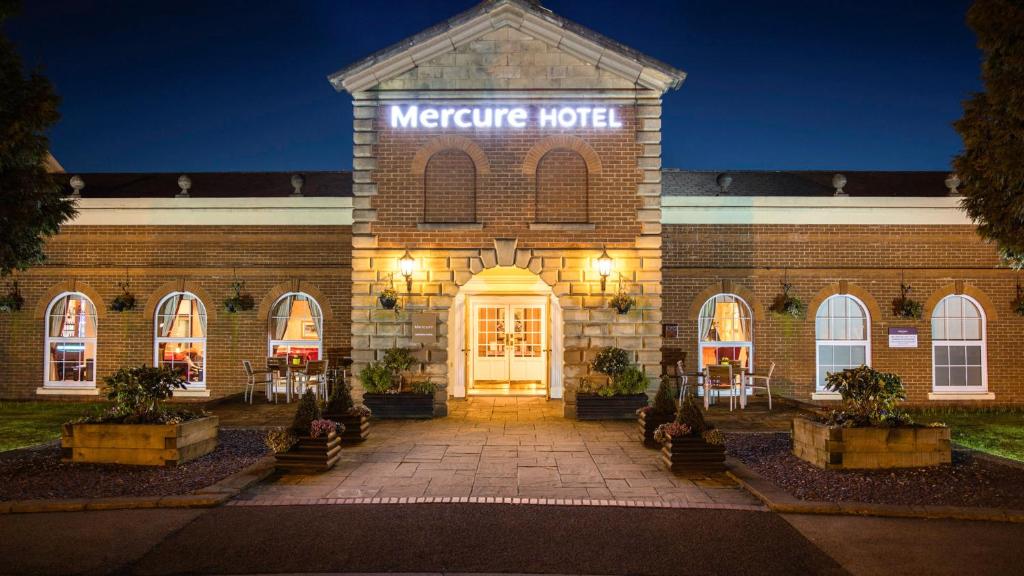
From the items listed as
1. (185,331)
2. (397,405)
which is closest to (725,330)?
(397,405)

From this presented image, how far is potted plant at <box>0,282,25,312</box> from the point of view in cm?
1669


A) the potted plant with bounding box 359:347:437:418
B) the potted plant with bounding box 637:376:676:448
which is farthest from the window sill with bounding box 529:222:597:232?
the potted plant with bounding box 637:376:676:448

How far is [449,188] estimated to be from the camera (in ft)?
44.7

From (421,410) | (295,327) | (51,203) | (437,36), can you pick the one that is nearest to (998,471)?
(421,410)

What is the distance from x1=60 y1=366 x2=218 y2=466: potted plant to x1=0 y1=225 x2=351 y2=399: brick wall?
7.55m

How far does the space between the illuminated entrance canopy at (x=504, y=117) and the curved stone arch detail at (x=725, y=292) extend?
4.86m

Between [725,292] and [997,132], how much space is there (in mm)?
7907

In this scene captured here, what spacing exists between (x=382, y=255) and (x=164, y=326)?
22.5ft

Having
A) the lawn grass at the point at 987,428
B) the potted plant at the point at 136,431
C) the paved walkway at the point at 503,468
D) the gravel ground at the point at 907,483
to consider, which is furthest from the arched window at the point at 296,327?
the lawn grass at the point at 987,428

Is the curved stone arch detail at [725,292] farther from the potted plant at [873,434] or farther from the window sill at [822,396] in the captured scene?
the potted plant at [873,434]

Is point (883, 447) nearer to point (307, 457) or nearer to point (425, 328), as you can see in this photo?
point (307, 457)

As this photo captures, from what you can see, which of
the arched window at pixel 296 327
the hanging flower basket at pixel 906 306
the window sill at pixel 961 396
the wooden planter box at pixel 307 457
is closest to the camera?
the wooden planter box at pixel 307 457

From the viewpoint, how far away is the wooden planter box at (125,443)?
8.68 m

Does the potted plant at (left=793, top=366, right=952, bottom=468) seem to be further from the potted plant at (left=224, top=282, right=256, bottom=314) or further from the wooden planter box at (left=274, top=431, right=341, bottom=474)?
the potted plant at (left=224, top=282, right=256, bottom=314)
